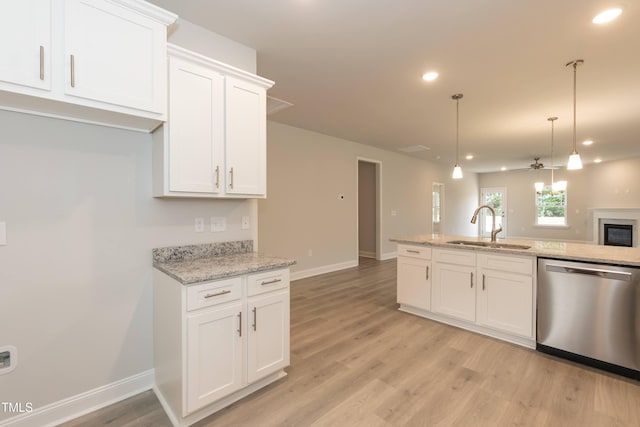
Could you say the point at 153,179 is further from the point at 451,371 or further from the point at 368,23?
the point at 451,371

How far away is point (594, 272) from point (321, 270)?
12.8 ft


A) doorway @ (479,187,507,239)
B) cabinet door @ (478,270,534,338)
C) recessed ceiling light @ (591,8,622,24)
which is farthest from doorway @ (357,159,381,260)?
doorway @ (479,187,507,239)

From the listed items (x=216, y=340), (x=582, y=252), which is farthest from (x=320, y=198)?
(x=216, y=340)

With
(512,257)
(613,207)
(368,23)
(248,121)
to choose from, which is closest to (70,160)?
(248,121)

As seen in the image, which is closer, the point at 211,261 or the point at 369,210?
the point at 211,261

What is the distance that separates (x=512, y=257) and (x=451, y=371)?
120 cm

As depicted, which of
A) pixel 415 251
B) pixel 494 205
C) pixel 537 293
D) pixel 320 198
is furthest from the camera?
pixel 494 205

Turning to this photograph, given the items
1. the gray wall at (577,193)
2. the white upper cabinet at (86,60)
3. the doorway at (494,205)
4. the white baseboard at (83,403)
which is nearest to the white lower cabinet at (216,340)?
the white baseboard at (83,403)

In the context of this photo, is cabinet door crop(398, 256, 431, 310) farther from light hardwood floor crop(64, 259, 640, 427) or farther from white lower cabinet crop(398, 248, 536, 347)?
light hardwood floor crop(64, 259, 640, 427)

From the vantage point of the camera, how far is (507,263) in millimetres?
2785

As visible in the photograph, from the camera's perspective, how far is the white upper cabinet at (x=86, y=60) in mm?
1396

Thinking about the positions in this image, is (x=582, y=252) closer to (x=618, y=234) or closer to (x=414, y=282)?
(x=414, y=282)

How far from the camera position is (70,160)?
1821mm

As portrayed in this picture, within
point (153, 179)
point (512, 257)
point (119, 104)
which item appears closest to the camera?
point (119, 104)
